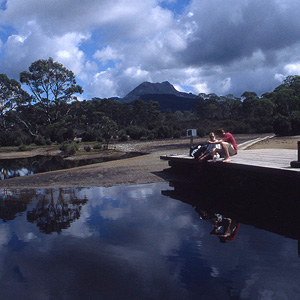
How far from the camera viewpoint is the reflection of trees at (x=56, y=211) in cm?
531

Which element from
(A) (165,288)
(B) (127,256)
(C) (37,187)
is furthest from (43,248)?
(C) (37,187)

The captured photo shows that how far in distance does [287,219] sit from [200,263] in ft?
7.57

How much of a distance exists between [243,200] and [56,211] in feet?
13.1

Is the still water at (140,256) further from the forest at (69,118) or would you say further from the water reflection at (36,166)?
the forest at (69,118)

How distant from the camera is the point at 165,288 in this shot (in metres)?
3.10

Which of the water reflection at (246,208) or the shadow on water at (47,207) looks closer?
the water reflection at (246,208)

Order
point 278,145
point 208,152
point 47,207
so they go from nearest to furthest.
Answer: point 47,207, point 208,152, point 278,145

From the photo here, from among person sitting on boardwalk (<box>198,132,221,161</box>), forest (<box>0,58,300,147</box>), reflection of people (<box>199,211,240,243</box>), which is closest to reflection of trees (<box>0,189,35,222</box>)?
reflection of people (<box>199,211,240,243</box>)

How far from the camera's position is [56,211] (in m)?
6.19

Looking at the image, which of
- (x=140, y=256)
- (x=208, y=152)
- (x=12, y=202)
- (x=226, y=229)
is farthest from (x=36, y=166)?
(x=140, y=256)

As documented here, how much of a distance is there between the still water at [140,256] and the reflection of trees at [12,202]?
8 cm

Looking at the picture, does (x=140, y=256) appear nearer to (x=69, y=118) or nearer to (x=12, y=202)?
(x=12, y=202)

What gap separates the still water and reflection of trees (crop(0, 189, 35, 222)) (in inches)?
3.0

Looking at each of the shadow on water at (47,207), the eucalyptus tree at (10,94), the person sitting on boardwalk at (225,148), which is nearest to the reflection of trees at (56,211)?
the shadow on water at (47,207)
